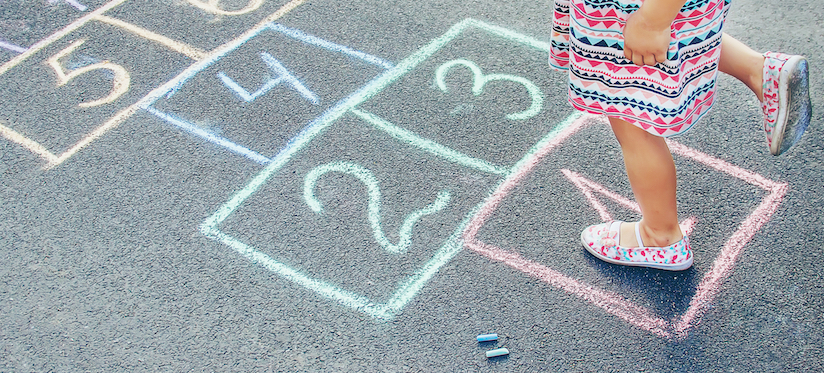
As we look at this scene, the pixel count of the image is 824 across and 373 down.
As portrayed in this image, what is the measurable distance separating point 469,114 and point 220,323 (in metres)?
1.45

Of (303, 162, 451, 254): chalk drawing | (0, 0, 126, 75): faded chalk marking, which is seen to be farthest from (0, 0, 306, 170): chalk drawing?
(303, 162, 451, 254): chalk drawing

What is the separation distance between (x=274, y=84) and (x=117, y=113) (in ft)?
2.47

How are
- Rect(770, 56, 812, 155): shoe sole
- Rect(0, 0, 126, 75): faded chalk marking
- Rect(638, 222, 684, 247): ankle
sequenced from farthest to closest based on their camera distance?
1. Rect(0, 0, 126, 75): faded chalk marking
2. Rect(638, 222, 684, 247): ankle
3. Rect(770, 56, 812, 155): shoe sole

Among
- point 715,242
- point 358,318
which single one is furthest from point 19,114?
point 715,242

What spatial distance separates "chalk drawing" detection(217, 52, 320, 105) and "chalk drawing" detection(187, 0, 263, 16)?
51 cm

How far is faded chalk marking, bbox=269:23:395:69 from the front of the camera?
3436 mm

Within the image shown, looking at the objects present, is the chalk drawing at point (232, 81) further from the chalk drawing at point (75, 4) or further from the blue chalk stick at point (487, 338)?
the blue chalk stick at point (487, 338)

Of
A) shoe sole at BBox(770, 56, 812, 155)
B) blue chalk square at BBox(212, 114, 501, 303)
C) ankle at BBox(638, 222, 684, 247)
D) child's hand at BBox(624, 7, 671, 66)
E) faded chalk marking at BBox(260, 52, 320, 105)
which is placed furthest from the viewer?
faded chalk marking at BBox(260, 52, 320, 105)

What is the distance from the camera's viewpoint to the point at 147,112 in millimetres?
3230

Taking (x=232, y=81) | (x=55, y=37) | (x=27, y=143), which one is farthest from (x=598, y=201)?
(x=55, y=37)

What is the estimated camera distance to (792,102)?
2.06 m

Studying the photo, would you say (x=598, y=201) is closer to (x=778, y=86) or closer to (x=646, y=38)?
(x=778, y=86)

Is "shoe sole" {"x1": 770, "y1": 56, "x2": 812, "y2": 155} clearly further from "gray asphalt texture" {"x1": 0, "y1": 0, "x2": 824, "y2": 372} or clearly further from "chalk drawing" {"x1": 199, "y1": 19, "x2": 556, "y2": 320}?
"chalk drawing" {"x1": 199, "y1": 19, "x2": 556, "y2": 320}

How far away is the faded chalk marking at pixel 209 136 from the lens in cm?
298
